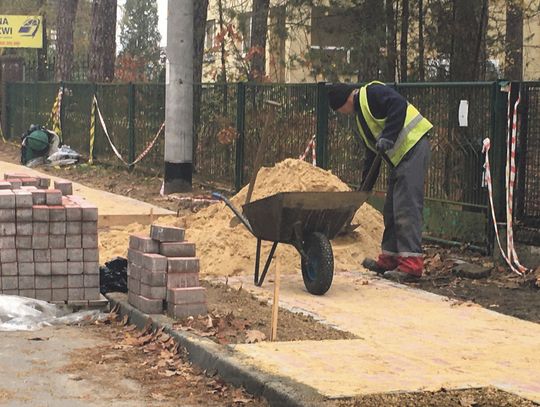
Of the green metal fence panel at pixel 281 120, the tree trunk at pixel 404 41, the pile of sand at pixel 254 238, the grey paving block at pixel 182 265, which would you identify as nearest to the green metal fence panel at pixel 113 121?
the green metal fence panel at pixel 281 120

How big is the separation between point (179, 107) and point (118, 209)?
10.6 feet

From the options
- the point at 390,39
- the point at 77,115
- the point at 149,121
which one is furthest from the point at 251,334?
the point at 77,115

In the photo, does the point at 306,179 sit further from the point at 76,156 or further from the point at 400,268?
the point at 76,156

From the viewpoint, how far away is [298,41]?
21.1 metres

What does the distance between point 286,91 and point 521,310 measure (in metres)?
7.57

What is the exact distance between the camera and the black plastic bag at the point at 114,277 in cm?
963

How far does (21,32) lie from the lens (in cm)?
4456

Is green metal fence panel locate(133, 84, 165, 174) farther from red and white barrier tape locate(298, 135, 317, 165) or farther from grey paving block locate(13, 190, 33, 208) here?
grey paving block locate(13, 190, 33, 208)

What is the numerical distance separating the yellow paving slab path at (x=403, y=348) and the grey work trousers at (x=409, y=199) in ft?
2.20

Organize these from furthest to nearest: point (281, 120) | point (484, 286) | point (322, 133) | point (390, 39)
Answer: point (390, 39), point (281, 120), point (322, 133), point (484, 286)

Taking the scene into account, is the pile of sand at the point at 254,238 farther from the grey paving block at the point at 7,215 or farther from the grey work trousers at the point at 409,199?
the grey paving block at the point at 7,215

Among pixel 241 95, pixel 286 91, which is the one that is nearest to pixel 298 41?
pixel 241 95

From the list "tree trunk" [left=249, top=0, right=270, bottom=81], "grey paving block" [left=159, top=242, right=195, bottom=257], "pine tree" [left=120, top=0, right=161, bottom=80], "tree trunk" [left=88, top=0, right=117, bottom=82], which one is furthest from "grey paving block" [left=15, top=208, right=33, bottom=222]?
"pine tree" [left=120, top=0, right=161, bottom=80]

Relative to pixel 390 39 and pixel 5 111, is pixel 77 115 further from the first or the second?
pixel 390 39
